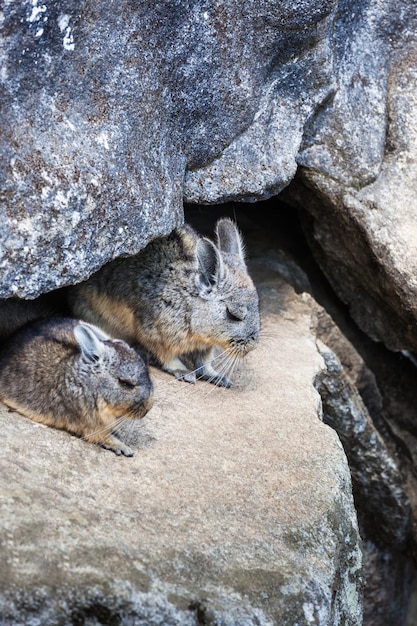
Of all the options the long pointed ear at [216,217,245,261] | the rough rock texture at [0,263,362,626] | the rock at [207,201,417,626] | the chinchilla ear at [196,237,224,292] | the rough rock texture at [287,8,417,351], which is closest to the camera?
the rough rock texture at [0,263,362,626]

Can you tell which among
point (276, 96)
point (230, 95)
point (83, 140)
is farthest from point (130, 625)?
point (276, 96)

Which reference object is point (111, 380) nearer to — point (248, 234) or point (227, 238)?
point (227, 238)

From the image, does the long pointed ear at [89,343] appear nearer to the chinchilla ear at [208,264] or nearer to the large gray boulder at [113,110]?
the large gray boulder at [113,110]

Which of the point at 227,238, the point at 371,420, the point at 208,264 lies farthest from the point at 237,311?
the point at 371,420

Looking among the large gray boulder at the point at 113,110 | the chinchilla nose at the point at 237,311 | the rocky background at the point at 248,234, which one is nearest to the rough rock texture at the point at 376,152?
the rocky background at the point at 248,234

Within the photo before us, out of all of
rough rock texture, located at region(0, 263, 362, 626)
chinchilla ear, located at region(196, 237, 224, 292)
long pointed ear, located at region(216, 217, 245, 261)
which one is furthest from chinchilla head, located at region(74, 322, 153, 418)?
long pointed ear, located at region(216, 217, 245, 261)

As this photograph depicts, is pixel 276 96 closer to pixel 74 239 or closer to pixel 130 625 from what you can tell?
pixel 74 239

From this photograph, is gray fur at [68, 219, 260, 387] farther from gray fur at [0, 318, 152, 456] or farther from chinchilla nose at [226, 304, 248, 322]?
gray fur at [0, 318, 152, 456]
